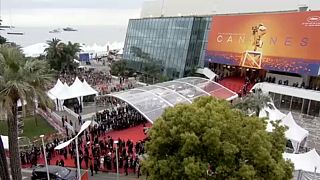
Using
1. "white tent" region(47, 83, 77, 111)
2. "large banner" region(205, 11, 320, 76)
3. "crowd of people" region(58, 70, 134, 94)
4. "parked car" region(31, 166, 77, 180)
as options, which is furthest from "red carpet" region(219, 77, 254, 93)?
"parked car" region(31, 166, 77, 180)

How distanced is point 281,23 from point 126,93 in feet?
60.6

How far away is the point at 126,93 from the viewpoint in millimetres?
29578

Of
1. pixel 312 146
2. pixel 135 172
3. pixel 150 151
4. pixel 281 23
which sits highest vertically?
pixel 281 23

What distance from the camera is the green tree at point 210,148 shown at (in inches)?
478

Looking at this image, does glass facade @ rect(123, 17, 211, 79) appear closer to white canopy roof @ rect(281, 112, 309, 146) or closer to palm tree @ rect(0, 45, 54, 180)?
white canopy roof @ rect(281, 112, 309, 146)

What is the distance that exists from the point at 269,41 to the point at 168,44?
15.3 metres

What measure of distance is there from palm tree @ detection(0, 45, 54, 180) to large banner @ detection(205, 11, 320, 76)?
26.5 meters

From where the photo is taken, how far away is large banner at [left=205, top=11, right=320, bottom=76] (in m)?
35.6

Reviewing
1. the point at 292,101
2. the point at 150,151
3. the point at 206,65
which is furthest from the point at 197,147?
the point at 206,65

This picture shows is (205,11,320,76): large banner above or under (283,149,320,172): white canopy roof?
above

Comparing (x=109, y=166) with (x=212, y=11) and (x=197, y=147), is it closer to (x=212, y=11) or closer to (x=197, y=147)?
(x=197, y=147)

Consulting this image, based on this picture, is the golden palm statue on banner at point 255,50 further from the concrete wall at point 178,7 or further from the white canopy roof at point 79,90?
the white canopy roof at point 79,90

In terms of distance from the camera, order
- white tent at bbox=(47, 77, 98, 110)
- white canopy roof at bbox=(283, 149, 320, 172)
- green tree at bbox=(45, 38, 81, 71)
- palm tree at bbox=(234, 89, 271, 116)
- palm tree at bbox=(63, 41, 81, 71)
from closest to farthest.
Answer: white canopy roof at bbox=(283, 149, 320, 172), palm tree at bbox=(234, 89, 271, 116), white tent at bbox=(47, 77, 98, 110), green tree at bbox=(45, 38, 81, 71), palm tree at bbox=(63, 41, 81, 71)

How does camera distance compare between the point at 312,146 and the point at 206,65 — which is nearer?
the point at 312,146
